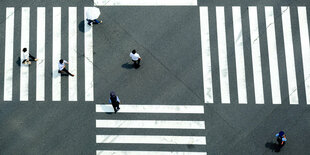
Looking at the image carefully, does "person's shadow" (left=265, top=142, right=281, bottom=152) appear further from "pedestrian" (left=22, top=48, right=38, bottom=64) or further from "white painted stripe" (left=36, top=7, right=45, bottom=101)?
"pedestrian" (left=22, top=48, right=38, bottom=64)

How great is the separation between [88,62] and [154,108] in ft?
15.2

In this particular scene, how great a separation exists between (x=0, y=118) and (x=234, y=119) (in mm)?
12977

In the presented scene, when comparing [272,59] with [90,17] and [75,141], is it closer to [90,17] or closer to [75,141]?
[90,17]

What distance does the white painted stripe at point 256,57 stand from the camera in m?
17.8

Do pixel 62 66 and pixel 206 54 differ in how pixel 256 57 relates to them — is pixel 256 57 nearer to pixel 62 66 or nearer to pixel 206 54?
pixel 206 54

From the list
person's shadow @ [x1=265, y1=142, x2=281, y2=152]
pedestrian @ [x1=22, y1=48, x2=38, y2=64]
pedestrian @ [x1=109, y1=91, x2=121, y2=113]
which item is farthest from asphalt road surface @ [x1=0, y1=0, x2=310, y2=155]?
pedestrian @ [x1=109, y1=91, x2=121, y2=113]

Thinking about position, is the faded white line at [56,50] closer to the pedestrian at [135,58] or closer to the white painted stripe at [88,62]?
the white painted stripe at [88,62]

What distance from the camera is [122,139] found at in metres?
17.3

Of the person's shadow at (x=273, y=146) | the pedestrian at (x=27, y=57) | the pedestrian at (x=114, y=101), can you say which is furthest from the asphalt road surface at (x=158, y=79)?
the pedestrian at (x=114, y=101)

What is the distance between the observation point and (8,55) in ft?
60.5

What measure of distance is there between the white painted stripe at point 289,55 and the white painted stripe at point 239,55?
2516 mm

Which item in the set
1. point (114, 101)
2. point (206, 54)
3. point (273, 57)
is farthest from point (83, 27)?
point (273, 57)

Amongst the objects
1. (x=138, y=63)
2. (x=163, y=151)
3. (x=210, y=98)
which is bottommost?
(x=163, y=151)

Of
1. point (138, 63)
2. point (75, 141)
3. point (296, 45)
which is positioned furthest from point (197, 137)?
point (296, 45)
